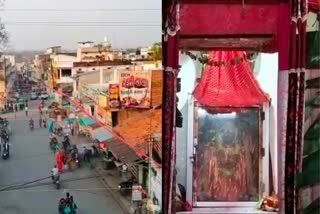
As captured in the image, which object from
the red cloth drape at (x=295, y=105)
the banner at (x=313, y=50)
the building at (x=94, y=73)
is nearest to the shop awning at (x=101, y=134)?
the building at (x=94, y=73)

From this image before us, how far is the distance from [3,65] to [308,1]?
5.63 ft

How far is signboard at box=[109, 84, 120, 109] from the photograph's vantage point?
3.16 meters

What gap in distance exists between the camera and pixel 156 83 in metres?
3.12

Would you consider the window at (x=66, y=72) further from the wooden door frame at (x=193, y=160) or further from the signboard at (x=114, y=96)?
the wooden door frame at (x=193, y=160)

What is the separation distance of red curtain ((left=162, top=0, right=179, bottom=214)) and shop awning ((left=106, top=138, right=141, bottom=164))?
1.34 ft

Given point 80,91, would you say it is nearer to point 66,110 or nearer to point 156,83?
point 66,110

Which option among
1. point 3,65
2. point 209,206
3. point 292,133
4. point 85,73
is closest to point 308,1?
point 292,133

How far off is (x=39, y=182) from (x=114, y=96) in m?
0.72

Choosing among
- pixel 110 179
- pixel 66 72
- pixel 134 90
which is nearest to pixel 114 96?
pixel 134 90

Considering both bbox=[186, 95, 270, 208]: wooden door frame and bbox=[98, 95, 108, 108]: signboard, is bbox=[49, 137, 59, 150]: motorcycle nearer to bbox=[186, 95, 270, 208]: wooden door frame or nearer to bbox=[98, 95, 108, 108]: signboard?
bbox=[98, 95, 108, 108]: signboard

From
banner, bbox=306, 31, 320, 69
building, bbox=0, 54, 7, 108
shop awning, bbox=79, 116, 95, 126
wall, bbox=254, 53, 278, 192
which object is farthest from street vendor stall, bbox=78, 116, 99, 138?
banner, bbox=306, 31, 320, 69

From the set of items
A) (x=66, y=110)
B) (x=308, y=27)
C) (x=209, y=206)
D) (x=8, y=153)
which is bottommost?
(x=209, y=206)

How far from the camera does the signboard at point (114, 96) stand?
3.16 metres

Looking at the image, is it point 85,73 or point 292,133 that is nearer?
point 292,133
